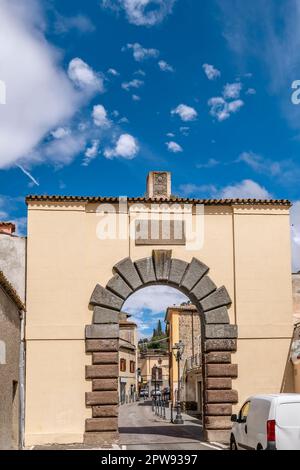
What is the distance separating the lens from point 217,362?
18312 millimetres

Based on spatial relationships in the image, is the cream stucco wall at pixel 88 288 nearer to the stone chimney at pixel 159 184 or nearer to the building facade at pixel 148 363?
the stone chimney at pixel 159 184

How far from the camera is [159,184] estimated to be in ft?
67.7

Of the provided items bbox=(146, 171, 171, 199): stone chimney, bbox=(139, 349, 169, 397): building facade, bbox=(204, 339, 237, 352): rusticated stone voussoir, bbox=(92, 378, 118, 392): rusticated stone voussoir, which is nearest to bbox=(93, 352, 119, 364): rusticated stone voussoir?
bbox=(92, 378, 118, 392): rusticated stone voussoir

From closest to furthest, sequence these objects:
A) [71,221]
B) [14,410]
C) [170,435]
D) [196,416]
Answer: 1. [14,410]
2. [71,221]
3. [170,435]
4. [196,416]

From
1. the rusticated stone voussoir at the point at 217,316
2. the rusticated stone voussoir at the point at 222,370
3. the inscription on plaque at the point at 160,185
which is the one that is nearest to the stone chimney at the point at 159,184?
the inscription on plaque at the point at 160,185

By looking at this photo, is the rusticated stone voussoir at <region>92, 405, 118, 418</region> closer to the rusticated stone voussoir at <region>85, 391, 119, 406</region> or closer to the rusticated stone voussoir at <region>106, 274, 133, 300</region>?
the rusticated stone voussoir at <region>85, 391, 119, 406</region>

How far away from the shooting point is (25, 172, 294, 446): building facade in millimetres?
17750

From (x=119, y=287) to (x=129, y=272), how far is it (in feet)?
1.66

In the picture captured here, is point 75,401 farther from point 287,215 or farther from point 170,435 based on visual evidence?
point 287,215

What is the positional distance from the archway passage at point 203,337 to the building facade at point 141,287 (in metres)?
0.03

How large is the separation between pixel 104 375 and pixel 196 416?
705 inches

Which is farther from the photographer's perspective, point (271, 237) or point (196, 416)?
point (196, 416)

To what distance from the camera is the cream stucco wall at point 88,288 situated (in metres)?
17.7
